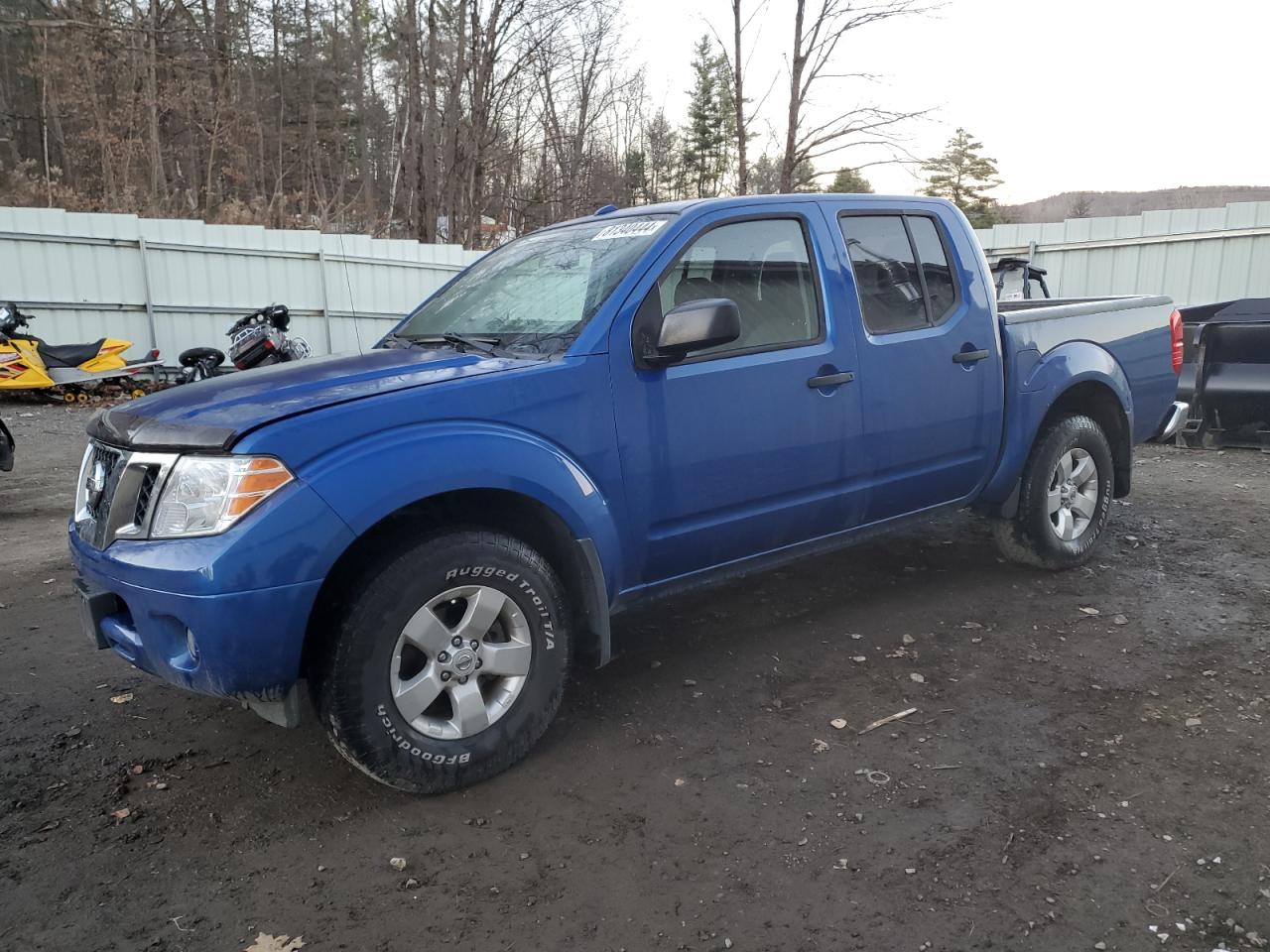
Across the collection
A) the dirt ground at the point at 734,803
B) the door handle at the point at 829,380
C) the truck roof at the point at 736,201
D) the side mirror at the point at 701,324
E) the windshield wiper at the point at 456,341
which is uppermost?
the truck roof at the point at 736,201

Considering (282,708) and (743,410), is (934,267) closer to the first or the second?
(743,410)

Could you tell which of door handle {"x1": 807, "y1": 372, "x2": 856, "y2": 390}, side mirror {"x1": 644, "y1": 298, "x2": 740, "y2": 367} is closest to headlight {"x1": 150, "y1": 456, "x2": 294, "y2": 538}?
side mirror {"x1": 644, "y1": 298, "x2": 740, "y2": 367}

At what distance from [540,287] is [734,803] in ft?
6.85

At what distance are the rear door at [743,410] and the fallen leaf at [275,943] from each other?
1.59 m

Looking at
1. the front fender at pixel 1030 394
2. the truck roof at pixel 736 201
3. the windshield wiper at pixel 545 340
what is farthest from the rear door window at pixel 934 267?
the windshield wiper at pixel 545 340

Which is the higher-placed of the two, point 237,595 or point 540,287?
point 540,287

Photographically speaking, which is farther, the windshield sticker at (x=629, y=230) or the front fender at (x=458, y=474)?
the windshield sticker at (x=629, y=230)

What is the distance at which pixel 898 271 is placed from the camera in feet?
13.8

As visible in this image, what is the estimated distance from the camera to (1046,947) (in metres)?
2.17

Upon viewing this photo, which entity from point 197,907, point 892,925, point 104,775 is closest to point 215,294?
point 104,775

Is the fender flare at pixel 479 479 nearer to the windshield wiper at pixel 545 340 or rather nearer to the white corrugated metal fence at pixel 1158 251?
the windshield wiper at pixel 545 340

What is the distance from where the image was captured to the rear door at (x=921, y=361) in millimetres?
3965

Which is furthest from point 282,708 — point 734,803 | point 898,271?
point 898,271

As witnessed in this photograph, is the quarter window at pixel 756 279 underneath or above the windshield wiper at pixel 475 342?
above
